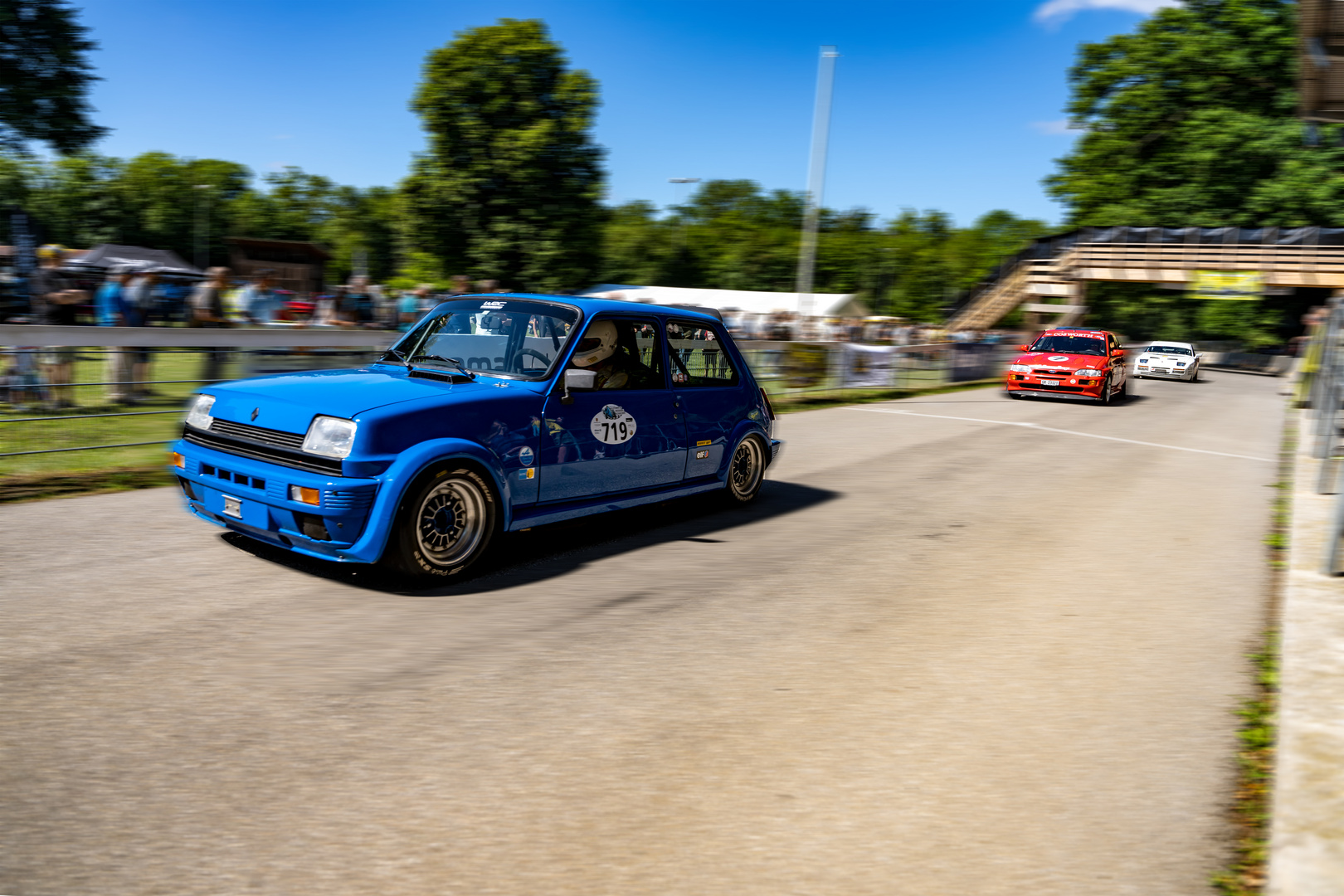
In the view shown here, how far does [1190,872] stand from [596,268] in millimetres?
55732

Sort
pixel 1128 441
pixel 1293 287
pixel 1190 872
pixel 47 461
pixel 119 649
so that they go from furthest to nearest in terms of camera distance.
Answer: pixel 1293 287 < pixel 1128 441 < pixel 47 461 < pixel 119 649 < pixel 1190 872

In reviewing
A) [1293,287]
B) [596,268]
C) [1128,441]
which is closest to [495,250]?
[596,268]

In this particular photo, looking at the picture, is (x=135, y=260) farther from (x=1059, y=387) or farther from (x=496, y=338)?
(x=496, y=338)

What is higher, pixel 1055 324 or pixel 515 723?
pixel 1055 324

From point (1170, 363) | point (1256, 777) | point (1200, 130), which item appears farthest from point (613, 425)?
point (1200, 130)

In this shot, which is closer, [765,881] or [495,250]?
[765,881]

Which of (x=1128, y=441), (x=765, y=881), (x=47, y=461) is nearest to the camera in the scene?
(x=765, y=881)

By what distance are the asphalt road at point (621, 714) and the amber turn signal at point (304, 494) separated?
1.71 ft

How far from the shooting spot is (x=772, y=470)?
10.8 m

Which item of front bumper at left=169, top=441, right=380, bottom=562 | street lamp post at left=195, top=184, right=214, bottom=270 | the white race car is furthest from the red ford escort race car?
street lamp post at left=195, top=184, right=214, bottom=270

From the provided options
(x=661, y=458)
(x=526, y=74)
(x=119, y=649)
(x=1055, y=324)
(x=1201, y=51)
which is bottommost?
(x=119, y=649)

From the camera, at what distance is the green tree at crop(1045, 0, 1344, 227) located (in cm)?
5131

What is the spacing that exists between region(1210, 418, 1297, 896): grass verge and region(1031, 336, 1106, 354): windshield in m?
18.2

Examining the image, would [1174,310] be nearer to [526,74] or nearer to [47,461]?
[526,74]
